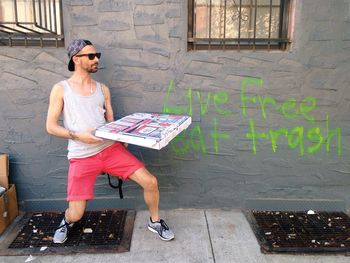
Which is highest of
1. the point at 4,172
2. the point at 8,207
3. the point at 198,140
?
the point at 198,140

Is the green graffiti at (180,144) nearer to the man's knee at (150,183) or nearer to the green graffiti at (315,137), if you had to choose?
the man's knee at (150,183)

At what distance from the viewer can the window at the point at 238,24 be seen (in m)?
3.54

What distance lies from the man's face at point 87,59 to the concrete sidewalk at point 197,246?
1.57 meters

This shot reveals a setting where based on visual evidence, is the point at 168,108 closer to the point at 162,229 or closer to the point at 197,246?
the point at 162,229

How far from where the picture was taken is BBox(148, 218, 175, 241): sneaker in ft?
10.4

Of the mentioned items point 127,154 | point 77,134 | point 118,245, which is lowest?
point 118,245

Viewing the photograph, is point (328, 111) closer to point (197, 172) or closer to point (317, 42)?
point (317, 42)

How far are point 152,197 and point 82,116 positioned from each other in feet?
3.03

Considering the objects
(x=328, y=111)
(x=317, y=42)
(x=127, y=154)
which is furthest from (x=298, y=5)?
(x=127, y=154)

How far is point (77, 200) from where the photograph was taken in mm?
3033

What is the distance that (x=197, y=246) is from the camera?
3100 mm

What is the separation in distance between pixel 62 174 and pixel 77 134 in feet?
3.15

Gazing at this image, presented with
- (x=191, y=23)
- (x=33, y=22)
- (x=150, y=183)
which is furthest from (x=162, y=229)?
(x=33, y=22)

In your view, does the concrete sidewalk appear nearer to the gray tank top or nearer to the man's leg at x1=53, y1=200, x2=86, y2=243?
the man's leg at x1=53, y1=200, x2=86, y2=243
